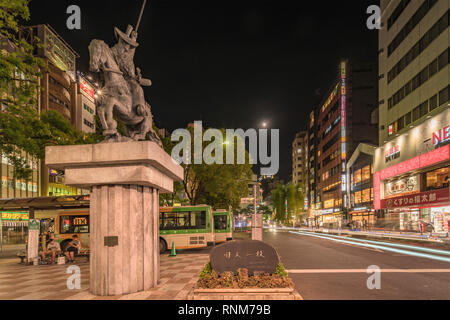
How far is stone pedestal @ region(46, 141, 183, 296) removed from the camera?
7.48 m

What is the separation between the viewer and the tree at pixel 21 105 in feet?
40.7

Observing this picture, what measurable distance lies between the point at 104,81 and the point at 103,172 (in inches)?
94.5

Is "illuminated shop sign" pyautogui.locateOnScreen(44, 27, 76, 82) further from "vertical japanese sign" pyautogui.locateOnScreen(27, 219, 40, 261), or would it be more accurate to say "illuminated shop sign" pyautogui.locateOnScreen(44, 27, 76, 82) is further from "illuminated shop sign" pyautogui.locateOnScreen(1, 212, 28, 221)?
"vertical japanese sign" pyautogui.locateOnScreen(27, 219, 40, 261)

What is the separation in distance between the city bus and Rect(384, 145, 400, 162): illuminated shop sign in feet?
84.1

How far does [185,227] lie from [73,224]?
6.93 meters

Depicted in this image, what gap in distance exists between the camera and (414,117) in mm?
36156

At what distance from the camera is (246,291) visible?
682cm

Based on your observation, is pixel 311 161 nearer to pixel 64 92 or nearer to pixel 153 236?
pixel 64 92

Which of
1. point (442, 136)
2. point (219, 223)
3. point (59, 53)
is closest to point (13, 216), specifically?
point (219, 223)

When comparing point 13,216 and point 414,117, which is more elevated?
point 414,117

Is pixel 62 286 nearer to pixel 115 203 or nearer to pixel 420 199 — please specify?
pixel 115 203
